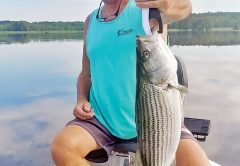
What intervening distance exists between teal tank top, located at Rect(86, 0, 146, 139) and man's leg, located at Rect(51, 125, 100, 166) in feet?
0.81

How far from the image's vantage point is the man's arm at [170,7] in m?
2.66

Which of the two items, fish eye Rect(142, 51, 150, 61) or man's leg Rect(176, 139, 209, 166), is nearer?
fish eye Rect(142, 51, 150, 61)

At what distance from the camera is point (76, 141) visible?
355cm

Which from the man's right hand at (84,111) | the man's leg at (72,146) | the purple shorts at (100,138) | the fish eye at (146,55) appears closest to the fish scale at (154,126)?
the fish eye at (146,55)

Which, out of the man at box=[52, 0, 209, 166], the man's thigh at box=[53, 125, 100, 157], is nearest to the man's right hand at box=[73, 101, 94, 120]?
the man at box=[52, 0, 209, 166]

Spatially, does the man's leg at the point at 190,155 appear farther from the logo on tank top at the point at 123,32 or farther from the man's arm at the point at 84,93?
the logo on tank top at the point at 123,32

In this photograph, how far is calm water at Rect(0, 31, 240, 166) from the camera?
9406mm

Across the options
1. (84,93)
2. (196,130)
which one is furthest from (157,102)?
(196,130)

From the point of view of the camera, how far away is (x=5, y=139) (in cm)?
1083

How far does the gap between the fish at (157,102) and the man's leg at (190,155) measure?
77 centimetres

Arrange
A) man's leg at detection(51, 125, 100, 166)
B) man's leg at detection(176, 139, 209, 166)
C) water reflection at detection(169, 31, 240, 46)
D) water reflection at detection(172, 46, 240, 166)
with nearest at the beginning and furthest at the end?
man's leg at detection(176, 139, 209, 166), man's leg at detection(51, 125, 100, 166), water reflection at detection(172, 46, 240, 166), water reflection at detection(169, 31, 240, 46)

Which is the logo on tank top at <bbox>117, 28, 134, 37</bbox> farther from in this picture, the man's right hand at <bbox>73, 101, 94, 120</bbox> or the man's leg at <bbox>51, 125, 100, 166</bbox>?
the man's leg at <bbox>51, 125, 100, 166</bbox>

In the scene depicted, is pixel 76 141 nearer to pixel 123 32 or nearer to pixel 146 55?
pixel 123 32

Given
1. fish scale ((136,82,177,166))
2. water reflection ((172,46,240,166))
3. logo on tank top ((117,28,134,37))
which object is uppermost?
logo on tank top ((117,28,134,37))
